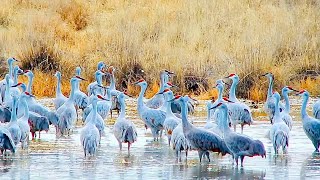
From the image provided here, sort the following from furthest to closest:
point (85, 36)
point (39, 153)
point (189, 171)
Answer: point (85, 36) → point (39, 153) → point (189, 171)

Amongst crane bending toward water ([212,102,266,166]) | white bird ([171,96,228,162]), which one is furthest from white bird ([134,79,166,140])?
crane bending toward water ([212,102,266,166])

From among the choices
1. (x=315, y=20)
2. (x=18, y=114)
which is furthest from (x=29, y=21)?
(x=18, y=114)

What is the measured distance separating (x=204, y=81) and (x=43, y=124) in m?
9.45

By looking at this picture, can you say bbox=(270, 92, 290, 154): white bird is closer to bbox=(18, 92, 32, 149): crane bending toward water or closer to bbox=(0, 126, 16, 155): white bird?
bbox=(18, 92, 32, 149): crane bending toward water

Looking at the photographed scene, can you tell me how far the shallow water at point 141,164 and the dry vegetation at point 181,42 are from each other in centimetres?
843

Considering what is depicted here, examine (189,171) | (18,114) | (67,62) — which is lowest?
(189,171)

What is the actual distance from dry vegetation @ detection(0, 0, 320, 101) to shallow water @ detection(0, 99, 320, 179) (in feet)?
27.7

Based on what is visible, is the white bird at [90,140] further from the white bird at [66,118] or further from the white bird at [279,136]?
the white bird at [279,136]

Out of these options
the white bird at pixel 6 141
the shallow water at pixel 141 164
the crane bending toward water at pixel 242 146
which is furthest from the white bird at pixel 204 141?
the white bird at pixel 6 141

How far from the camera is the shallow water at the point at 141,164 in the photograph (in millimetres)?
14664

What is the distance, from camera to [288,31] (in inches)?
1189

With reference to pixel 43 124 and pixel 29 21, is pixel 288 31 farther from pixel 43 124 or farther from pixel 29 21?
pixel 43 124

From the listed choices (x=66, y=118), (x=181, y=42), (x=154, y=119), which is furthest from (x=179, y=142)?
(x=181, y=42)

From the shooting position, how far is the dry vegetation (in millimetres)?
27391
